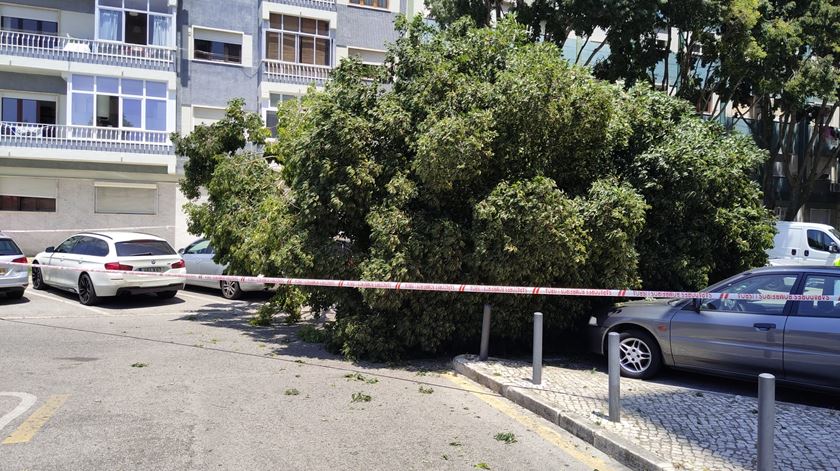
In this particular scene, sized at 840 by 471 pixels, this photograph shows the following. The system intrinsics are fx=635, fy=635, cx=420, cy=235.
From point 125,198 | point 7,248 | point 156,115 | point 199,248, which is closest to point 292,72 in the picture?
point 156,115

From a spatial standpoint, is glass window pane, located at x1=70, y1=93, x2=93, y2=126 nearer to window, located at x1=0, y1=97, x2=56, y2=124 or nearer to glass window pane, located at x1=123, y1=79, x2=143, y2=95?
glass window pane, located at x1=123, y1=79, x2=143, y2=95

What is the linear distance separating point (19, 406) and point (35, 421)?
0.65 meters

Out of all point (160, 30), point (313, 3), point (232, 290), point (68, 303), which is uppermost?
point (313, 3)

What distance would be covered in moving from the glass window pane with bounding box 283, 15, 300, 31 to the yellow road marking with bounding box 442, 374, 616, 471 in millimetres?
21956

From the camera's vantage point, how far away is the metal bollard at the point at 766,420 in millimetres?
4348

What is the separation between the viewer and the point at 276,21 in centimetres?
2631

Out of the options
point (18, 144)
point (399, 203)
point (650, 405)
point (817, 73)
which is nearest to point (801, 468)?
point (650, 405)

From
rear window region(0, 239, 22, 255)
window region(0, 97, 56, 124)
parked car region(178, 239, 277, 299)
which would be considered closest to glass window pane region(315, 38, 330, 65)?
window region(0, 97, 56, 124)

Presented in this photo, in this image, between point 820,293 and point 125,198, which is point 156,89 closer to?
point 125,198

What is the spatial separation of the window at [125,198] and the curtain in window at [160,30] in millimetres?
5662

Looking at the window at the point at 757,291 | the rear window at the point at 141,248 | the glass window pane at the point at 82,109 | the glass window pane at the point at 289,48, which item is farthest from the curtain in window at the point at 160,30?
the window at the point at 757,291

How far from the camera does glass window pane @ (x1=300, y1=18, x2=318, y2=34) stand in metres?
26.8

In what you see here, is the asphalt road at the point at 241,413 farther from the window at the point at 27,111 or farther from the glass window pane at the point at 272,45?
the glass window pane at the point at 272,45

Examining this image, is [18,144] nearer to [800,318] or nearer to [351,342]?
[351,342]
